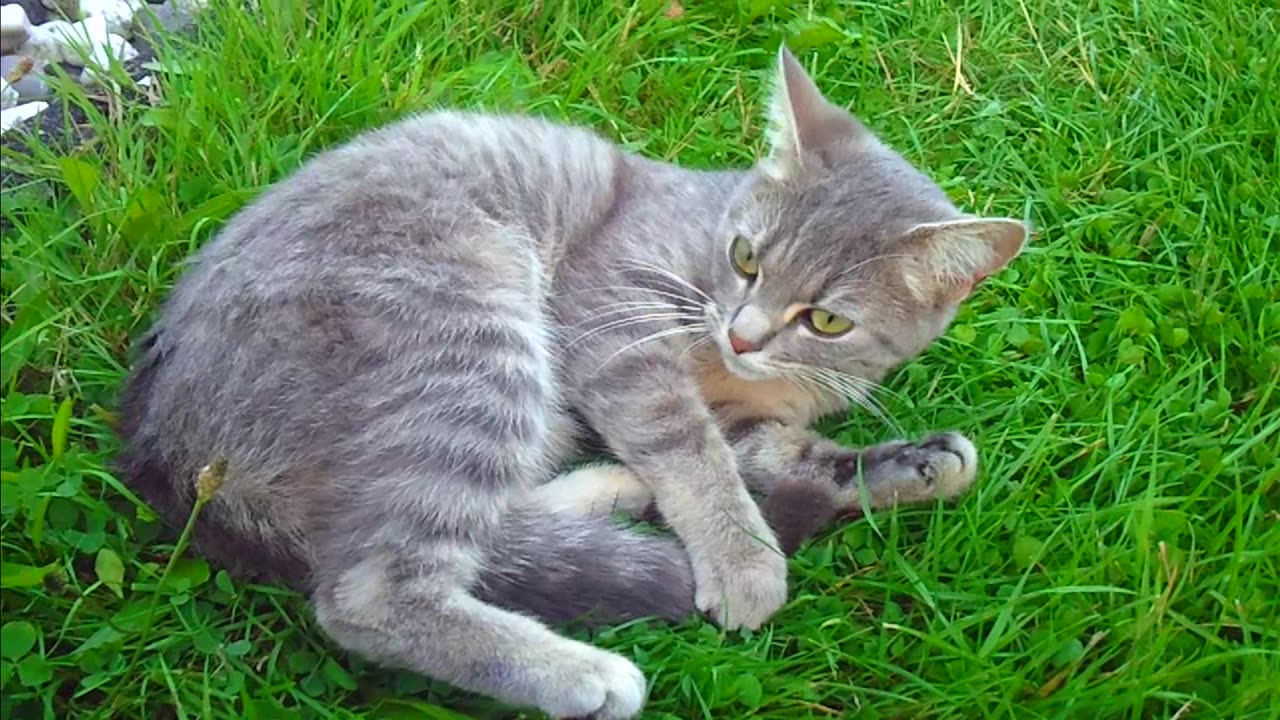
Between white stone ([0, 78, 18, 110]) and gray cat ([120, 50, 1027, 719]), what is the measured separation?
0.48 m

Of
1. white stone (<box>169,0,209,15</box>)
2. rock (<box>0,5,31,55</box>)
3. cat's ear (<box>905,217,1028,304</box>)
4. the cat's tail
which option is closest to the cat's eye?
cat's ear (<box>905,217,1028,304</box>)

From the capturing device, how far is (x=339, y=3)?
101 inches

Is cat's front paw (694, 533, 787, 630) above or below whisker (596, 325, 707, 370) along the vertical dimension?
below

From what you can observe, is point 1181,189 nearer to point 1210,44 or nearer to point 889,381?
point 1210,44

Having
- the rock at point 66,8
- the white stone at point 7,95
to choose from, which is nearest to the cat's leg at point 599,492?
the white stone at point 7,95

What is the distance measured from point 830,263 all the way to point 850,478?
37cm

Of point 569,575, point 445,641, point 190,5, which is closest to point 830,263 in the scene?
point 569,575

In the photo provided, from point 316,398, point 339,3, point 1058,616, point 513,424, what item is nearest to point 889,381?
point 1058,616

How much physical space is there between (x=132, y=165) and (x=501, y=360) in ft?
2.70

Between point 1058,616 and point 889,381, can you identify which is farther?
point 889,381

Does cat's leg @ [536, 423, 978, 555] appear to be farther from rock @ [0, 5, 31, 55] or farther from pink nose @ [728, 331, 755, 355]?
rock @ [0, 5, 31, 55]

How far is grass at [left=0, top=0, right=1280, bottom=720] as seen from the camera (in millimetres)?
1839

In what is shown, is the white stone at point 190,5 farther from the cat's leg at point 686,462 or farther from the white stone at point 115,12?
the cat's leg at point 686,462

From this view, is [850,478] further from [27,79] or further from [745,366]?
[27,79]
